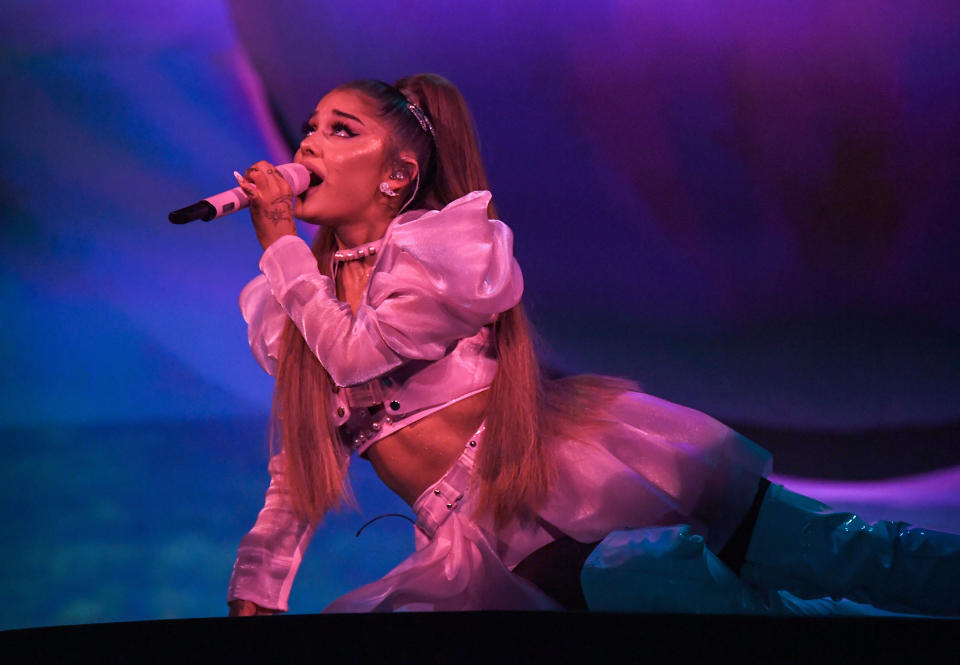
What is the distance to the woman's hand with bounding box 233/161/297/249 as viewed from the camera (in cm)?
128

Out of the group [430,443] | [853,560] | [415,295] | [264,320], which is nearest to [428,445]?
[430,443]

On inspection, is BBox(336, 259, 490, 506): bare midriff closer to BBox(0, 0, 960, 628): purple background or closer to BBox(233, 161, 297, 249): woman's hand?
BBox(233, 161, 297, 249): woman's hand

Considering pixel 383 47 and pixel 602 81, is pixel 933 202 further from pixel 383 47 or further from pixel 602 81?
pixel 383 47

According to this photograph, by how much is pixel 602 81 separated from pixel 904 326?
82 cm

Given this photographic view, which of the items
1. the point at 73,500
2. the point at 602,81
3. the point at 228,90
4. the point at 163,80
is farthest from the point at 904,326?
the point at 73,500

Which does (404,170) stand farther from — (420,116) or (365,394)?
(365,394)

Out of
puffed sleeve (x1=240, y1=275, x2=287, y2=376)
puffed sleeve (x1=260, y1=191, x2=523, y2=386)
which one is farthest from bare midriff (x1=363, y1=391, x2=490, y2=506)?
Answer: puffed sleeve (x1=240, y1=275, x2=287, y2=376)

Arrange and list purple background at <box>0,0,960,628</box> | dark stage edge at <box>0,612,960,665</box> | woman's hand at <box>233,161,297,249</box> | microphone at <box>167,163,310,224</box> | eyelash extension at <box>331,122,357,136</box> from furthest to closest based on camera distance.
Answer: purple background at <box>0,0,960,628</box>
eyelash extension at <box>331,122,357,136</box>
woman's hand at <box>233,161,297,249</box>
microphone at <box>167,163,310,224</box>
dark stage edge at <box>0,612,960,665</box>

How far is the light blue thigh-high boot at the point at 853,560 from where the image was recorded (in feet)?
3.92

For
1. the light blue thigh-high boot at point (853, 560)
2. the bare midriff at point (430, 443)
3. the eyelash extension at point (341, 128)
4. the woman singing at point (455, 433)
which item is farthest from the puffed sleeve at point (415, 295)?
the light blue thigh-high boot at point (853, 560)

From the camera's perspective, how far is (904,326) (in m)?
1.95

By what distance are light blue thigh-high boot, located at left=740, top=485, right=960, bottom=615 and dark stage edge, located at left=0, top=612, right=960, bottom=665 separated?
0.39m

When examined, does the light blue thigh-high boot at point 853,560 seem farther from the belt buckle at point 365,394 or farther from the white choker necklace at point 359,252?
the white choker necklace at point 359,252

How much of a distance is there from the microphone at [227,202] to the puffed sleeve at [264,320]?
0.62ft
